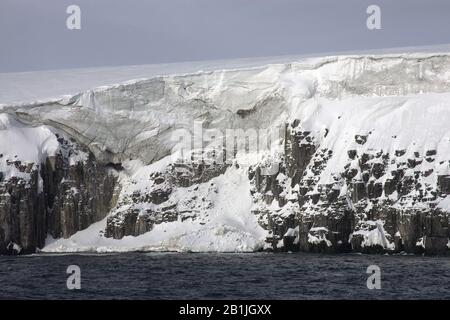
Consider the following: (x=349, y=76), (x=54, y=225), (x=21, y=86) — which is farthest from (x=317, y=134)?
(x=21, y=86)

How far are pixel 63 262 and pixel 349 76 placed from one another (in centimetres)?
3564

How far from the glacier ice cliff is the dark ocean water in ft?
15.8

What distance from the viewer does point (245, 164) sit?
4176 inches

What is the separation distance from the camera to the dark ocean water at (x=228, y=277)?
215ft

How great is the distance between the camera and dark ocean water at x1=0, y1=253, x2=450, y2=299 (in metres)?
65.5

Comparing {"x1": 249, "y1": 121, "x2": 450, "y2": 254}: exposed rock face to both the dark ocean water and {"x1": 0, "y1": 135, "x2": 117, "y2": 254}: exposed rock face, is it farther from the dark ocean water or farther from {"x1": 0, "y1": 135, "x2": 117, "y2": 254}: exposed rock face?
{"x1": 0, "y1": 135, "x2": 117, "y2": 254}: exposed rock face

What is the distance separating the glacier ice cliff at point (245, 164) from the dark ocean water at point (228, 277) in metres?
4.83

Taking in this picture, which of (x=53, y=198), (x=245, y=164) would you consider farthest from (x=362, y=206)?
(x=53, y=198)

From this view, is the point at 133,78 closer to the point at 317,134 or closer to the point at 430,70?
the point at 317,134

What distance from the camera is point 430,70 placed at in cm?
10462

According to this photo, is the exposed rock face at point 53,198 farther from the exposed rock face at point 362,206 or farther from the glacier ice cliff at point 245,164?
the exposed rock face at point 362,206

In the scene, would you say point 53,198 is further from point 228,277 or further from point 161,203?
point 228,277

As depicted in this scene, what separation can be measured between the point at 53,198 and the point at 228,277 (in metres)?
36.2

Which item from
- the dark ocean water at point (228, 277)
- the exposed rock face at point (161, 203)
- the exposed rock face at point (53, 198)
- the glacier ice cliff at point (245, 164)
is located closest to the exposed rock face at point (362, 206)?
the glacier ice cliff at point (245, 164)
